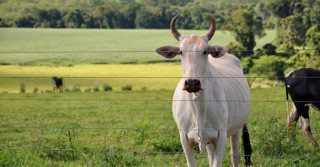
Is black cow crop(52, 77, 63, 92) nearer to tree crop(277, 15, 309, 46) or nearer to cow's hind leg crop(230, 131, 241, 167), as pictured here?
cow's hind leg crop(230, 131, 241, 167)

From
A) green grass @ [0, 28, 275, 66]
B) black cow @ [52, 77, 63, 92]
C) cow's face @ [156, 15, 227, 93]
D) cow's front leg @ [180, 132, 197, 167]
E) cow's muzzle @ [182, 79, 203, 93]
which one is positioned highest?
cow's face @ [156, 15, 227, 93]

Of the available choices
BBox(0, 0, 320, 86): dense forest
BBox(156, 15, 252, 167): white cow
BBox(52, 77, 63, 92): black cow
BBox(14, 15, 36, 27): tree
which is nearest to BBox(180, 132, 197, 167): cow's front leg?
BBox(156, 15, 252, 167): white cow

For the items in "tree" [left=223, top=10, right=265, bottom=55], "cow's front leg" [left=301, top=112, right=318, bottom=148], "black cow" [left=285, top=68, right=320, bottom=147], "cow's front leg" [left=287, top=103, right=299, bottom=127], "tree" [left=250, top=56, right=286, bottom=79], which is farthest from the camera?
"tree" [left=223, top=10, right=265, bottom=55]

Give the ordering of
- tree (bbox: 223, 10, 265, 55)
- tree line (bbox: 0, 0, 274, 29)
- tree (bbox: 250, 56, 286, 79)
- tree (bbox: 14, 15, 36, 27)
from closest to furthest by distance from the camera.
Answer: tree (bbox: 250, 56, 286, 79), tree (bbox: 223, 10, 265, 55), tree line (bbox: 0, 0, 274, 29), tree (bbox: 14, 15, 36, 27)

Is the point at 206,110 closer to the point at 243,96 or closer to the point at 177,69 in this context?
the point at 243,96

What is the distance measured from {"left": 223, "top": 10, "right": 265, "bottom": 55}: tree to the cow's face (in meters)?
51.3

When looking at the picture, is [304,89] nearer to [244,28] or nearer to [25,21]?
[244,28]

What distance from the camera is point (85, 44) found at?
62688 mm

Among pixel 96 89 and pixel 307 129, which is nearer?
pixel 307 129

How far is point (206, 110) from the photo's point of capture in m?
5.19

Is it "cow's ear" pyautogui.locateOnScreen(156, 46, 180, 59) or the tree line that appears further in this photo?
the tree line

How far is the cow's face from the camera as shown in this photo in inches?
179

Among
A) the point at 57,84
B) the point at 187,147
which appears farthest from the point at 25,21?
the point at 187,147

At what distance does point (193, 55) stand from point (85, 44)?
194 ft
